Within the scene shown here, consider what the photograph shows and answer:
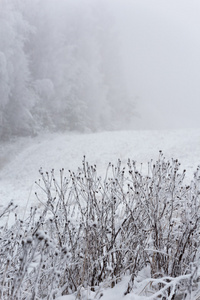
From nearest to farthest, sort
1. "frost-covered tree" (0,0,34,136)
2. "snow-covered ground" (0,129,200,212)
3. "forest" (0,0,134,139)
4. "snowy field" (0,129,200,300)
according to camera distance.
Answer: "snowy field" (0,129,200,300) < "snow-covered ground" (0,129,200,212) < "frost-covered tree" (0,0,34,136) < "forest" (0,0,134,139)

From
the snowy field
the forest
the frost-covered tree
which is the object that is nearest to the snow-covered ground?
the snowy field

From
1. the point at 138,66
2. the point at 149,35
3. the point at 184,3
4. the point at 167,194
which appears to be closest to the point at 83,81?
the point at 138,66

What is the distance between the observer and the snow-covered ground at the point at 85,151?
40.2 feet

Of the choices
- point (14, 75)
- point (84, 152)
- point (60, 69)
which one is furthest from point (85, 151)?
point (60, 69)

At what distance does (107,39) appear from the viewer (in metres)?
28.9

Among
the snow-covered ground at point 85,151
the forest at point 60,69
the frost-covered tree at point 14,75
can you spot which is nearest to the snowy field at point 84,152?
the snow-covered ground at point 85,151

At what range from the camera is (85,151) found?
15.0 metres

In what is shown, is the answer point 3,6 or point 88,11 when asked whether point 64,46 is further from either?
point 3,6

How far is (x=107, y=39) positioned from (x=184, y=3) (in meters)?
25.1

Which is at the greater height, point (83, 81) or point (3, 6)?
point (3, 6)

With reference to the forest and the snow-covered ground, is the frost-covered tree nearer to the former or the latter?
the forest

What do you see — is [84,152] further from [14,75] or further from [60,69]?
[60,69]

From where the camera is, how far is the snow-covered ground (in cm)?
1224

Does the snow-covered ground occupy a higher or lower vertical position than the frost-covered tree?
lower
